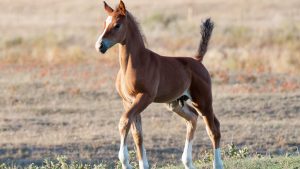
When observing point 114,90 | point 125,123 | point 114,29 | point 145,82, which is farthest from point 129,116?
point 114,90

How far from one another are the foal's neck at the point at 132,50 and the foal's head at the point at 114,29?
5.6 inches

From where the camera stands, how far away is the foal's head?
9.45m

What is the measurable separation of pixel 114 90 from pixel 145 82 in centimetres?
1267

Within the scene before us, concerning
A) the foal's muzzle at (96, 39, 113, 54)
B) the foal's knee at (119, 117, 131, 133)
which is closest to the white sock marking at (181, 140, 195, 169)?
the foal's knee at (119, 117, 131, 133)

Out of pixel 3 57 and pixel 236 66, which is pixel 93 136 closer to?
pixel 236 66

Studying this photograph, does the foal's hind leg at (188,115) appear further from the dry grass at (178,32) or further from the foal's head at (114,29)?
the dry grass at (178,32)

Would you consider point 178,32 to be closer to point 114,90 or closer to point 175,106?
→ point 114,90

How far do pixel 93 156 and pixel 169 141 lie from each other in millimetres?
1714

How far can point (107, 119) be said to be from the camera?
19.0 m

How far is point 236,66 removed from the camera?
2650 centimetres

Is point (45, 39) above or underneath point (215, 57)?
above

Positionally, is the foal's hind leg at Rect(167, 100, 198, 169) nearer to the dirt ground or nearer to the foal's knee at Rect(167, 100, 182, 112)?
the foal's knee at Rect(167, 100, 182, 112)

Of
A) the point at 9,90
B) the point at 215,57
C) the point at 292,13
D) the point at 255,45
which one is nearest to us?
the point at 9,90

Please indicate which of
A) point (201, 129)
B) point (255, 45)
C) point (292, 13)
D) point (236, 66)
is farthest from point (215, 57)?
point (292, 13)
